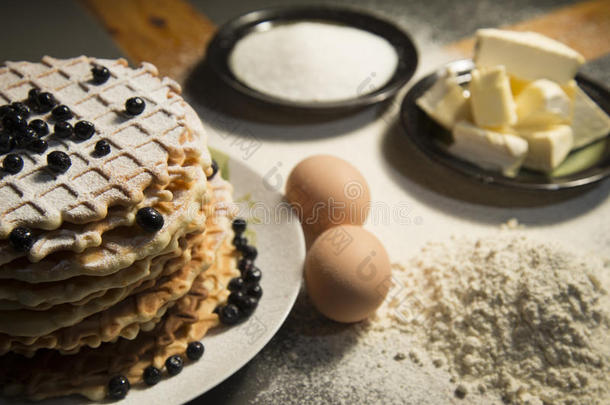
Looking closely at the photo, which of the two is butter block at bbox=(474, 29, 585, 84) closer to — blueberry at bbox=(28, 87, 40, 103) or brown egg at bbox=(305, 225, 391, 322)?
brown egg at bbox=(305, 225, 391, 322)

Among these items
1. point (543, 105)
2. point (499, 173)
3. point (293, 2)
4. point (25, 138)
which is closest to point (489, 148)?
point (499, 173)

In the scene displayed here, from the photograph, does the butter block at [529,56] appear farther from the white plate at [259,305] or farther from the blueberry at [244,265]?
A: the blueberry at [244,265]

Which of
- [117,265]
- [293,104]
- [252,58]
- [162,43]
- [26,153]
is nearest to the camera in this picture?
[117,265]

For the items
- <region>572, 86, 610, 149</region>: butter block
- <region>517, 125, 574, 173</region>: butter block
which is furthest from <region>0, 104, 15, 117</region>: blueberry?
<region>572, 86, 610, 149</region>: butter block

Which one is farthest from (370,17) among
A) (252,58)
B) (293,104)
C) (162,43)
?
(162,43)

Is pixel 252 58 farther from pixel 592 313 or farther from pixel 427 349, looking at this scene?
pixel 592 313
